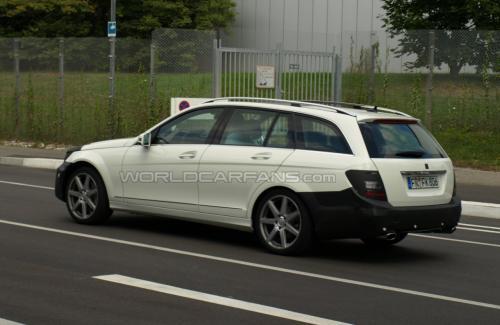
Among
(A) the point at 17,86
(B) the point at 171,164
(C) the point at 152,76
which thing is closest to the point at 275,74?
(C) the point at 152,76

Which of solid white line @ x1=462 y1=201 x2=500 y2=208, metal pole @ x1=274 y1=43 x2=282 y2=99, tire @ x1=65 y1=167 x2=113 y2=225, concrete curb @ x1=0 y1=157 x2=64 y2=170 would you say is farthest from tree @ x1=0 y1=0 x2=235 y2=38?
tire @ x1=65 y1=167 x2=113 y2=225

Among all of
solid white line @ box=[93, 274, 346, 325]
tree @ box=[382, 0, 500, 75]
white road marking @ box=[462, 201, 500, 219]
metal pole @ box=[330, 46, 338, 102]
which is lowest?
white road marking @ box=[462, 201, 500, 219]

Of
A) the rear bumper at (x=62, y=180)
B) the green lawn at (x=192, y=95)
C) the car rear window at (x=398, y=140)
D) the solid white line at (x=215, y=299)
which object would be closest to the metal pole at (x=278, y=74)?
the green lawn at (x=192, y=95)

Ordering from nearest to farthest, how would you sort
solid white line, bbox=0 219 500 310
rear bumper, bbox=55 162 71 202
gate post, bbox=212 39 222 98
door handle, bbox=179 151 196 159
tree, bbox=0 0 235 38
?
solid white line, bbox=0 219 500 310, door handle, bbox=179 151 196 159, rear bumper, bbox=55 162 71 202, gate post, bbox=212 39 222 98, tree, bbox=0 0 235 38

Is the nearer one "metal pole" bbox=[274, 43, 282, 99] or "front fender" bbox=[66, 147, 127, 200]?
"front fender" bbox=[66, 147, 127, 200]

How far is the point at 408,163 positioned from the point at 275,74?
13763mm

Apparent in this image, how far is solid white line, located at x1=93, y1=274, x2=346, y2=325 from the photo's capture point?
6.97 m

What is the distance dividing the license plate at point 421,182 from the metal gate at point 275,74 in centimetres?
1314

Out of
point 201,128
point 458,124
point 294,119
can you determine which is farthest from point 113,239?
point 458,124

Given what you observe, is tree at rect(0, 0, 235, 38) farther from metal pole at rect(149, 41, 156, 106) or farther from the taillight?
the taillight

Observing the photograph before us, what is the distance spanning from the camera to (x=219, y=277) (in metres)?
8.39

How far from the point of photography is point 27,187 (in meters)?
15.6

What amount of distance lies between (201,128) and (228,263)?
196 centimetres

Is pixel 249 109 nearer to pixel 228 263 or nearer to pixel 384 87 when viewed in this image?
pixel 228 263
